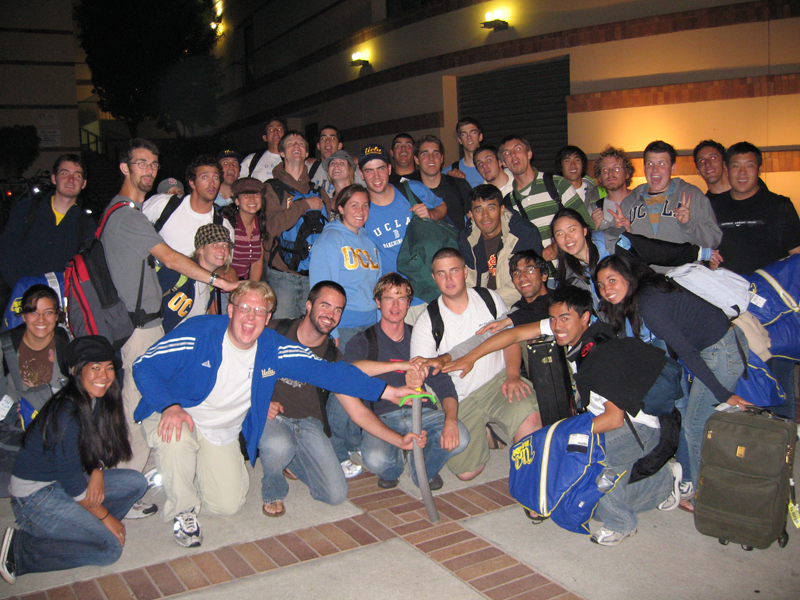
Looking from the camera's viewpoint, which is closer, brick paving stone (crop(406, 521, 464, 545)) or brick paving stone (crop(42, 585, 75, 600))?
brick paving stone (crop(42, 585, 75, 600))

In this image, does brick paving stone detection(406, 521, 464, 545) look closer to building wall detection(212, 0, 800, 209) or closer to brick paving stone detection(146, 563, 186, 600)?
brick paving stone detection(146, 563, 186, 600)

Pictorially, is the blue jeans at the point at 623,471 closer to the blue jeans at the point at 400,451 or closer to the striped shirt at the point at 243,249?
the blue jeans at the point at 400,451

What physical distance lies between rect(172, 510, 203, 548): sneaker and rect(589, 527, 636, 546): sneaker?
2.33 m

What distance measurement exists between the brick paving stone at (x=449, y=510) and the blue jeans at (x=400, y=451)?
0.23 meters

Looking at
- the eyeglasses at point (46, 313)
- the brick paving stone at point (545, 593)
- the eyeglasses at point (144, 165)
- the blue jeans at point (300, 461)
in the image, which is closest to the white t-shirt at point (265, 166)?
the eyeglasses at point (144, 165)

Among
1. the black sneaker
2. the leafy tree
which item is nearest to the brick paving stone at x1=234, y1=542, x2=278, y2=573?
the black sneaker

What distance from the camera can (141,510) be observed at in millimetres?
3953

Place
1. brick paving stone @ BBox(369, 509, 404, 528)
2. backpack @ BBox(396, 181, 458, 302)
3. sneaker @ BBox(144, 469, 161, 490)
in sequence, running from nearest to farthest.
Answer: brick paving stone @ BBox(369, 509, 404, 528) < sneaker @ BBox(144, 469, 161, 490) < backpack @ BBox(396, 181, 458, 302)

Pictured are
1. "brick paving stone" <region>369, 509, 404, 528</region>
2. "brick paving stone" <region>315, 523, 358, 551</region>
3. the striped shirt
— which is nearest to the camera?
"brick paving stone" <region>315, 523, 358, 551</region>

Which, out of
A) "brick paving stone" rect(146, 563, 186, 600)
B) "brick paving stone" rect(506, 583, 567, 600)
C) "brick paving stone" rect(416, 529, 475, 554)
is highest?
"brick paving stone" rect(146, 563, 186, 600)

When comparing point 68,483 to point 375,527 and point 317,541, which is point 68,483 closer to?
point 317,541

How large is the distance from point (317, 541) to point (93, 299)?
7.45ft

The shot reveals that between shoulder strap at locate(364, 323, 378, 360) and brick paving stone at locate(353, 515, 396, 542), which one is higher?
shoulder strap at locate(364, 323, 378, 360)

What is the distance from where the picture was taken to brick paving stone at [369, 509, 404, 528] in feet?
12.2
